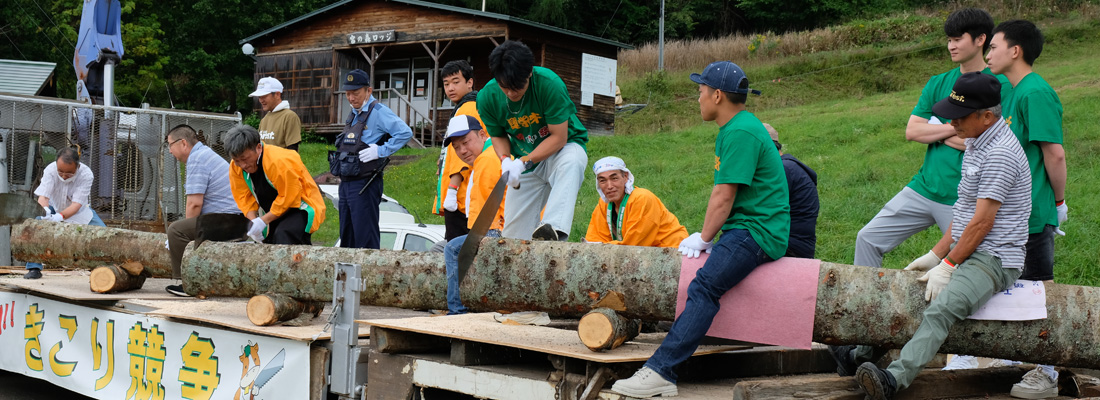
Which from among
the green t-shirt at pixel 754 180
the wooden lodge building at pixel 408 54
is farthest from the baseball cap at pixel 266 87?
the wooden lodge building at pixel 408 54

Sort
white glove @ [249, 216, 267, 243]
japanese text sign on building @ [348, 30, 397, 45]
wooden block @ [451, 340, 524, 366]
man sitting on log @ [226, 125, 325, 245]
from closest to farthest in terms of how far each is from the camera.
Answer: wooden block @ [451, 340, 524, 366] < man sitting on log @ [226, 125, 325, 245] < white glove @ [249, 216, 267, 243] < japanese text sign on building @ [348, 30, 397, 45]

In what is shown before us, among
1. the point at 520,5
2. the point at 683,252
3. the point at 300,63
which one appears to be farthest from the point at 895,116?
the point at 520,5

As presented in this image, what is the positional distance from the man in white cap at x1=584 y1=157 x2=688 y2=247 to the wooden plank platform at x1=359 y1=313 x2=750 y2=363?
107 centimetres

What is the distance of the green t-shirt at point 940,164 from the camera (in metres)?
4.46

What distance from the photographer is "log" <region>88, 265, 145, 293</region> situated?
629 cm

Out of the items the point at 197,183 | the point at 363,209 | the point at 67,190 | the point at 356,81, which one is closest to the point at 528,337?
the point at 363,209

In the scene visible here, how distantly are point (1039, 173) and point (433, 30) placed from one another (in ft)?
78.4

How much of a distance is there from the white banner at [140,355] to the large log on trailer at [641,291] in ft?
1.87

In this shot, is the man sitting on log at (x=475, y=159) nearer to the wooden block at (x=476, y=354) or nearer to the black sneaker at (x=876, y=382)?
the wooden block at (x=476, y=354)

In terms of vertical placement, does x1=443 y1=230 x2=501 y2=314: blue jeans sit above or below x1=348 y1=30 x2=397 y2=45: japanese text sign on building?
below

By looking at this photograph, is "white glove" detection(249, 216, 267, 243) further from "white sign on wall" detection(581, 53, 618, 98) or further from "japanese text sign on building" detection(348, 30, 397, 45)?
"japanese text sign on building" detection(348, 30, 397, 45)

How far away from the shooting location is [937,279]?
372cm

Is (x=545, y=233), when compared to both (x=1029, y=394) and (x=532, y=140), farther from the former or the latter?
(x=1029, y=394)

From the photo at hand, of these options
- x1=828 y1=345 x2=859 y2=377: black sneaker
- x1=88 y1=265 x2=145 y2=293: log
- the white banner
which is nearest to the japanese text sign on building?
the white banner
